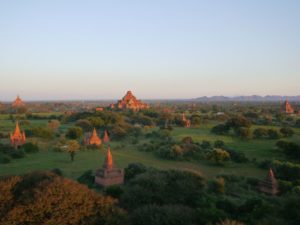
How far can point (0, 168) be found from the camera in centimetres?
2264

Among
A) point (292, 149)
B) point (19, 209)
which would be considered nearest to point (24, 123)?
point (292, 149)

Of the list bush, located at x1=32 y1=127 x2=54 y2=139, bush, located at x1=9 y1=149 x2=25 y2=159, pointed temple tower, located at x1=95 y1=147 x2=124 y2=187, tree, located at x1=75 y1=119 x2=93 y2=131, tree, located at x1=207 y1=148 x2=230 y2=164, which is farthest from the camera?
tree, located at x1=75 y1=119 x2=93 y2=131

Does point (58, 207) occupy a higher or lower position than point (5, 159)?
higher

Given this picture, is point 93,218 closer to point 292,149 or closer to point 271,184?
point 271,184

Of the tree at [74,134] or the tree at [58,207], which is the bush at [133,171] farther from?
the tree at [74,134]

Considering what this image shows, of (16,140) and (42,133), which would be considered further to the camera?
(42,133)

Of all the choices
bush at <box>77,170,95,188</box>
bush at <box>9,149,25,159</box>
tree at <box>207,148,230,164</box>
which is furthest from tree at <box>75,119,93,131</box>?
bush at <box>77,170,95,188</box>

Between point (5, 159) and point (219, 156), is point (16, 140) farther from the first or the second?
point (219, 156)

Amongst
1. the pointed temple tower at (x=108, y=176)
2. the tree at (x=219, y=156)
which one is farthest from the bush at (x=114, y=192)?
the tree at (x=219, y=156)

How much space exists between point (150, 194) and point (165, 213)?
8.97ft

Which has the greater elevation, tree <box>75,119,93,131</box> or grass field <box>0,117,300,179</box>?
tree <box>75,119,93,131</box>

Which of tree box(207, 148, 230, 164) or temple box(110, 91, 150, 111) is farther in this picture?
temple box(110, 91, 150, 111)

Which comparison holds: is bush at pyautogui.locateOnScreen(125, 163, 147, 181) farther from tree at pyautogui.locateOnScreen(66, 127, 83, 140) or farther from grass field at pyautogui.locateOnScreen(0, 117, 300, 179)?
tree at pyautogui.locateOnScreen(66, 127, 83, 140)

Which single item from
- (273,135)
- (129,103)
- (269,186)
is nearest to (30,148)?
(269,186)
